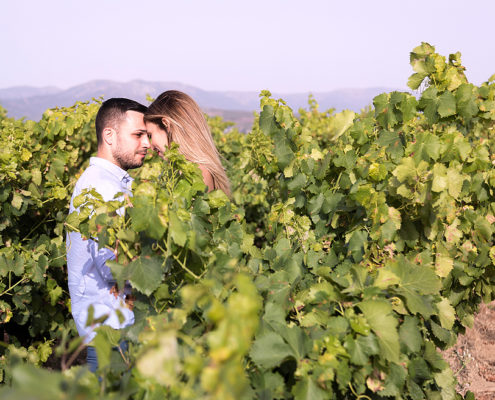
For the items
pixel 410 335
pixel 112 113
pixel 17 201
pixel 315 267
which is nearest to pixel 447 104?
pixel 315 267

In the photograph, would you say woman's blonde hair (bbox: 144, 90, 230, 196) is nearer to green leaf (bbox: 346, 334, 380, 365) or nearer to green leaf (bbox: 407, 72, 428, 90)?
green leaf (bbox: 407, 72, 428, 90)

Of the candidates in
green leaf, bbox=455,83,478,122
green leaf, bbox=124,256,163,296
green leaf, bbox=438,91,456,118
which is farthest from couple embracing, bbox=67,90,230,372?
green leaf, bbox=455,83,478,122

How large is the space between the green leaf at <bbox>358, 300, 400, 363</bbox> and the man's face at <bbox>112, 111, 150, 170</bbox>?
82.0 inches

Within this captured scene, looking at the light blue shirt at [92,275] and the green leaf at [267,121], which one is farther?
the green leaf at [267,121]

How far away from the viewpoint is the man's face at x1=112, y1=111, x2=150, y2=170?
2914mm

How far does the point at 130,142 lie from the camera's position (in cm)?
298

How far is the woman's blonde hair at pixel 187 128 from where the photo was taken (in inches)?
113

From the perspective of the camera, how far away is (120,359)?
133 cm

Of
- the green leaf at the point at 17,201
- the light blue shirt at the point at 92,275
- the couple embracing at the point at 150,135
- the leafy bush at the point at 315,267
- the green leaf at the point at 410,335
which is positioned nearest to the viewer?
the leafy bush at the point at 315,267

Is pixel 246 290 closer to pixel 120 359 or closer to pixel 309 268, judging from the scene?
pixel 120 359

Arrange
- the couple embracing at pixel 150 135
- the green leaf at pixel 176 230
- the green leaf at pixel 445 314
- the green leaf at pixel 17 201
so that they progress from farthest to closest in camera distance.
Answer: the green leaf at pixel 17 201 < the couple embracing at pixel 150 135 < the green leaf at pixel 445 314 < the green leaf at pixel 176 230

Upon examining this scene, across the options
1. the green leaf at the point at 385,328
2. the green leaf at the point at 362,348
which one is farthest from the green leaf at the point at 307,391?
Answer: the green leaf at the point at 385,328

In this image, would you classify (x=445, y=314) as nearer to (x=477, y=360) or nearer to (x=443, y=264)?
(x=443, y=264)

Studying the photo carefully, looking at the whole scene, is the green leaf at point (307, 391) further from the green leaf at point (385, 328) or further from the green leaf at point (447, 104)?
the green leaf at point (447, 104)
